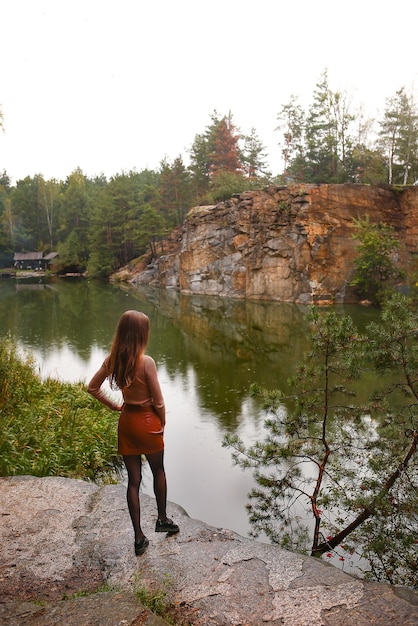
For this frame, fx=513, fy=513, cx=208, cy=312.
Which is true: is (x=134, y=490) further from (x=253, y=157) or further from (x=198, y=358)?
(x=253, y=157)

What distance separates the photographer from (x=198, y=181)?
50469mm

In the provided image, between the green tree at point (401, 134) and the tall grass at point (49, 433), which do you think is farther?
the green tree at point (401, 134)

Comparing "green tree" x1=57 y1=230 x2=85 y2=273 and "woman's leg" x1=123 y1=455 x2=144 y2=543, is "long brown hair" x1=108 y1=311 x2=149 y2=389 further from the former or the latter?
"green tree" x1=57 y1=230 x2=85 y2=273

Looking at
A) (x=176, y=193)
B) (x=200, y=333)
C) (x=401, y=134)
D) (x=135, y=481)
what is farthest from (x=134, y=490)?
(x=176, y=193)

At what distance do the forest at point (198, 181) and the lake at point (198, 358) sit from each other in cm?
1307

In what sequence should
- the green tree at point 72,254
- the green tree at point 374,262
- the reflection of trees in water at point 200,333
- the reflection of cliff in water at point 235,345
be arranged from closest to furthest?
the reflection of cliff in water at point 235,345
the reflection of trees in water at point 200,333
the green tree at point 374,262
the green tree at point 72,254

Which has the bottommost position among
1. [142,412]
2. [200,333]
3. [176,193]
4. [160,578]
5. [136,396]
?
[200,333]

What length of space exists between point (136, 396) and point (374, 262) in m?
26.8

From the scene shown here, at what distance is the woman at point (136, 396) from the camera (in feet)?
12.3

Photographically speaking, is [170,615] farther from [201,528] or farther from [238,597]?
[201,528]

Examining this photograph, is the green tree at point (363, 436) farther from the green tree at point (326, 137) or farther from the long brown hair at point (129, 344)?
the green tree at point (326, 137)

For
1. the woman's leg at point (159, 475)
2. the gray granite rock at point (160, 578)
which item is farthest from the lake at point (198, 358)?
the woman's leg at point (159, 475)

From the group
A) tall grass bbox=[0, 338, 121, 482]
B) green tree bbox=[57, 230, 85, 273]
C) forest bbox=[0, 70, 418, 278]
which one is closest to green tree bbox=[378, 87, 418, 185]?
forest bbox=[0, 70, 418, 278]

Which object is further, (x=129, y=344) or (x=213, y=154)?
(x=213, y=154)
